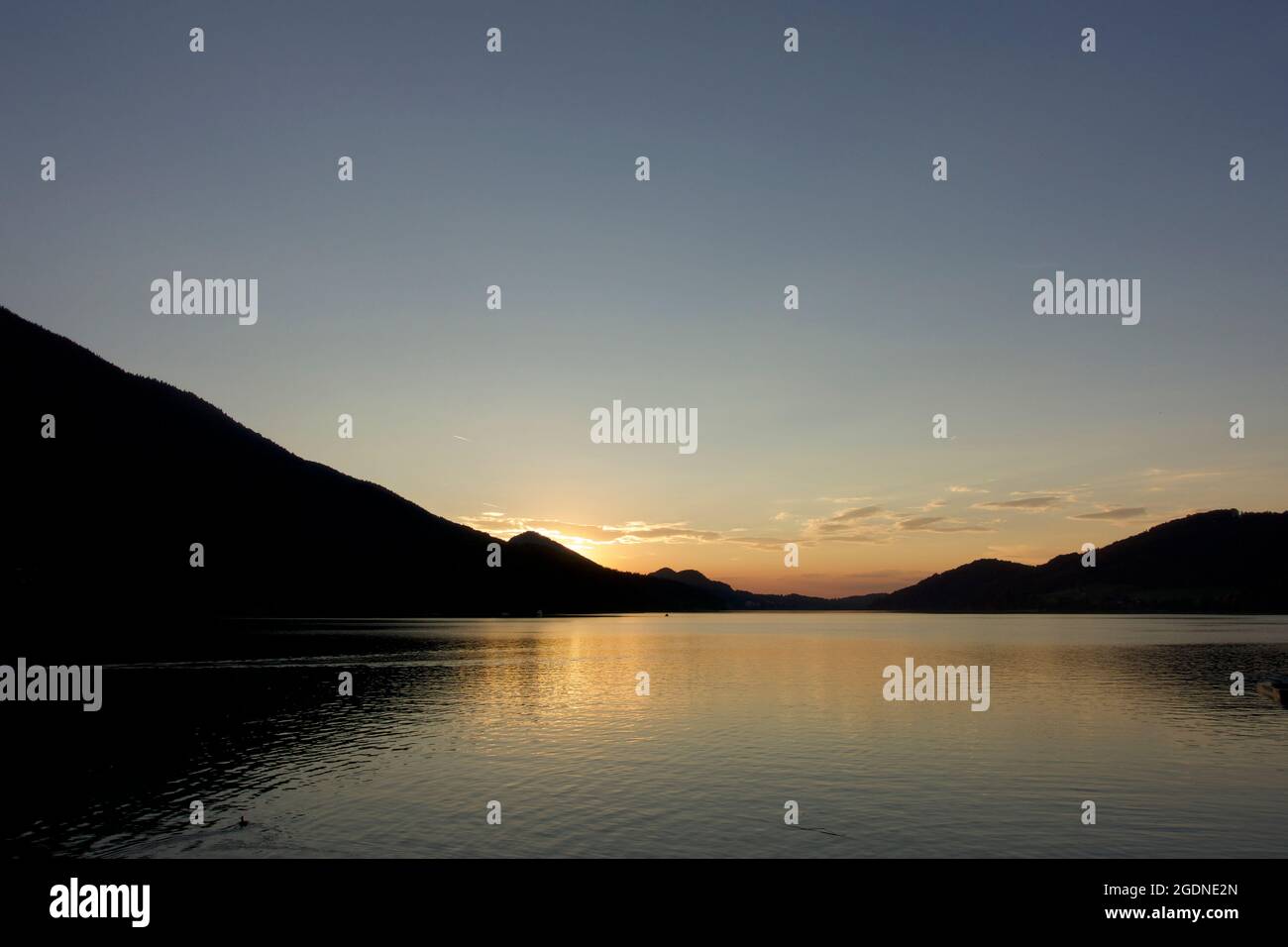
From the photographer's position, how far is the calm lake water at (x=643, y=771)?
3422cm

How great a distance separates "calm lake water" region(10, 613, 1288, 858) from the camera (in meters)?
34.2

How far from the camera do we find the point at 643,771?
160ft

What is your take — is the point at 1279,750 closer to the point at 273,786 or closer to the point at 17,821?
the point at 273,786

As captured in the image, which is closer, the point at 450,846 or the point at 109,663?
the point at 450,846

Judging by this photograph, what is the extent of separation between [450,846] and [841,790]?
2120 centimetres

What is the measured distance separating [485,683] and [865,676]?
2054 inches
